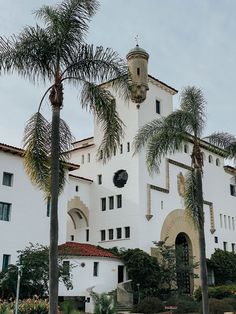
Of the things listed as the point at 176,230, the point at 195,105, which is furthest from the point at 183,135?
the point at 176,230

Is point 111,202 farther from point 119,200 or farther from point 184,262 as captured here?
point 184,262

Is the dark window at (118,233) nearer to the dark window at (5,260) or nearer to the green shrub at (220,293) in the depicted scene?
the green shrub at (220,293)

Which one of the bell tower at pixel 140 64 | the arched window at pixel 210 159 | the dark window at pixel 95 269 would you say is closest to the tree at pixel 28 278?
the dark window at pixel 95 269

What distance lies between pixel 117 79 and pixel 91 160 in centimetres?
2856

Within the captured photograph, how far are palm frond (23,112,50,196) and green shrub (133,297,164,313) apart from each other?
17.3 meters

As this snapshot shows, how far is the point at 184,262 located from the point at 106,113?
98.6 feet

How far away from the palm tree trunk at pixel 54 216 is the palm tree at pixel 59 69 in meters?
0.04

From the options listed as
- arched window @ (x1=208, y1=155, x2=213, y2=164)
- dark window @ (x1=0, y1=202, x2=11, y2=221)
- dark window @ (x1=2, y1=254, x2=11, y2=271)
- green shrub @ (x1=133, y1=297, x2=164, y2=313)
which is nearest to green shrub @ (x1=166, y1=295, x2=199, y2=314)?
green shrub @ (x1=133, y1=297, x2=164, y2=313)

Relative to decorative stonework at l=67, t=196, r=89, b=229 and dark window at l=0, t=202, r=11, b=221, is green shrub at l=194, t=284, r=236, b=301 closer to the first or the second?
decorative stonework at l=67, t=196, r=89, b=229

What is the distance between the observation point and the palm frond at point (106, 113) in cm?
1733

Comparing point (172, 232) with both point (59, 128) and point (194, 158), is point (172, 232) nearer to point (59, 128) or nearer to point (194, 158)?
point (194, 158)

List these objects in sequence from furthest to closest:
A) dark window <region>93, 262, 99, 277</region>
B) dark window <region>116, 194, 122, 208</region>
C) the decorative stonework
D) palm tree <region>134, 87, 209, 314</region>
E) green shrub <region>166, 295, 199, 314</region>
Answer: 1. the decorative stonework
2. dark window <region>116, 194, 122, 208</region>
3. dark window <region>93, 262, 99, 277</region>
4. green shrub <region>166, 295, 199, 314</region>
5. palm tree <region>134, 87, 209, 314</region>

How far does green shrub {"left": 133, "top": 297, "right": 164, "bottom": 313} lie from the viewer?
3219cm

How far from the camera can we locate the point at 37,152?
18.0 metres
